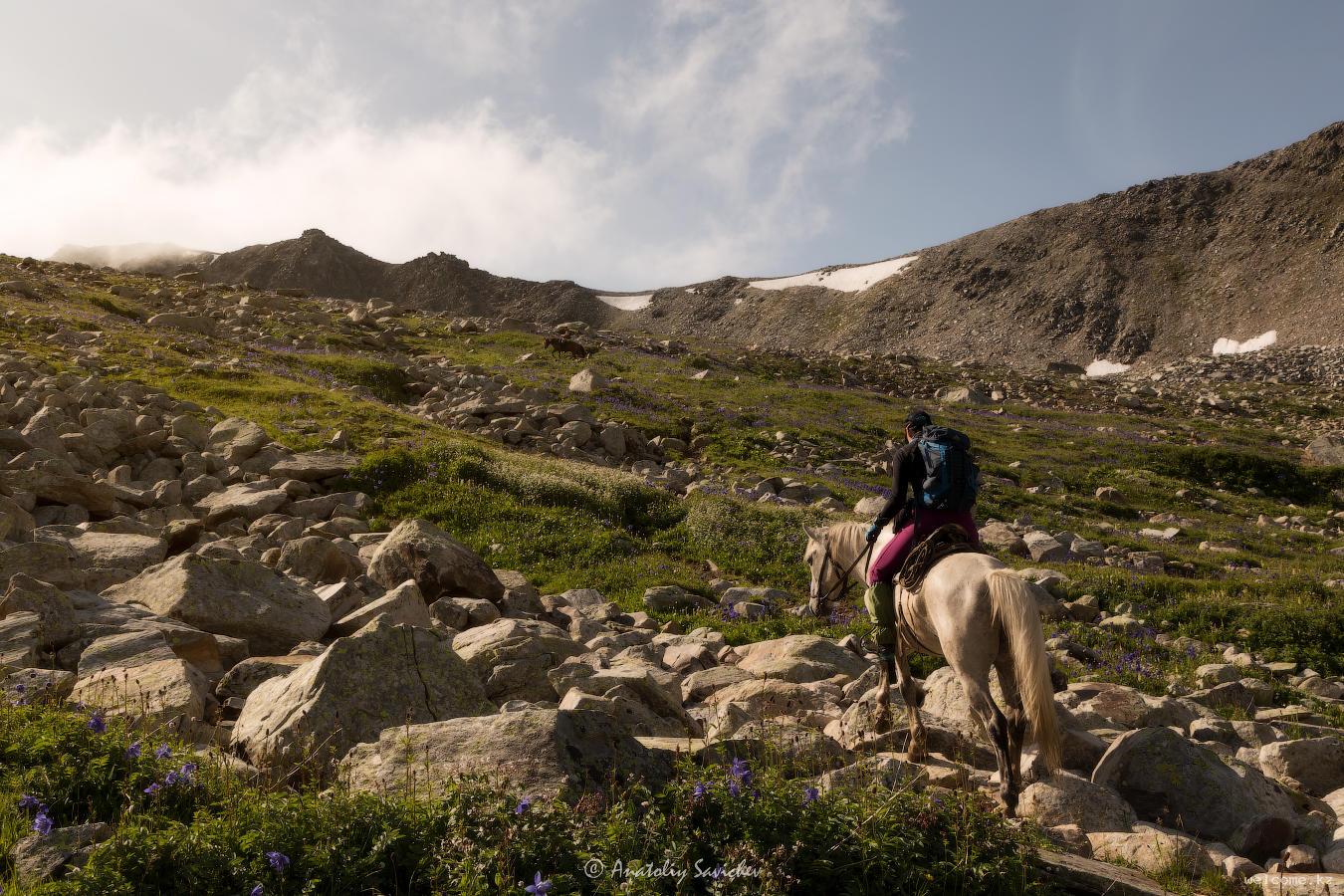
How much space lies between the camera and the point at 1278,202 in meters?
95.9

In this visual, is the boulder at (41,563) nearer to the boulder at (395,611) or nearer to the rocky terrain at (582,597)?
the rocky terrain at (582,597)

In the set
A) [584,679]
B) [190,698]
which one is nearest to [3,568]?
[190,698]

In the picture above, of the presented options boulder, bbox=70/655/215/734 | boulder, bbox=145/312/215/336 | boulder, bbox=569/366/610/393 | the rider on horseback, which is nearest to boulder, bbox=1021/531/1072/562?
the rider on horseback

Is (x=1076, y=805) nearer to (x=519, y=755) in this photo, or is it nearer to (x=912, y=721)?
(x=912, y=721)

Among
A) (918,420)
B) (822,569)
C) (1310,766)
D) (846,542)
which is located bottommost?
(1310,766)

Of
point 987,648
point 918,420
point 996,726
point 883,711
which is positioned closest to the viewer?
point 996,726

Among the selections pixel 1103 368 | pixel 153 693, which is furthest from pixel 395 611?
pixel 1103 368

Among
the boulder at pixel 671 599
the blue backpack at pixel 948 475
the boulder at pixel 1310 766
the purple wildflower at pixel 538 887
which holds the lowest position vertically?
the boulder at pixel 671 599

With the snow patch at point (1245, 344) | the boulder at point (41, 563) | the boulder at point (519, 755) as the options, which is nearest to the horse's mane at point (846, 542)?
the boulder at point (519, 755)

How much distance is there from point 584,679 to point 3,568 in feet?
23.8

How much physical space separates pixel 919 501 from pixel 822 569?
7.37 feet

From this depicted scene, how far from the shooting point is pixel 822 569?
33.3 ft

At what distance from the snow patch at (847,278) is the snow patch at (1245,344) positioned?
4324 centimetres

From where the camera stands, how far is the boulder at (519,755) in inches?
215
